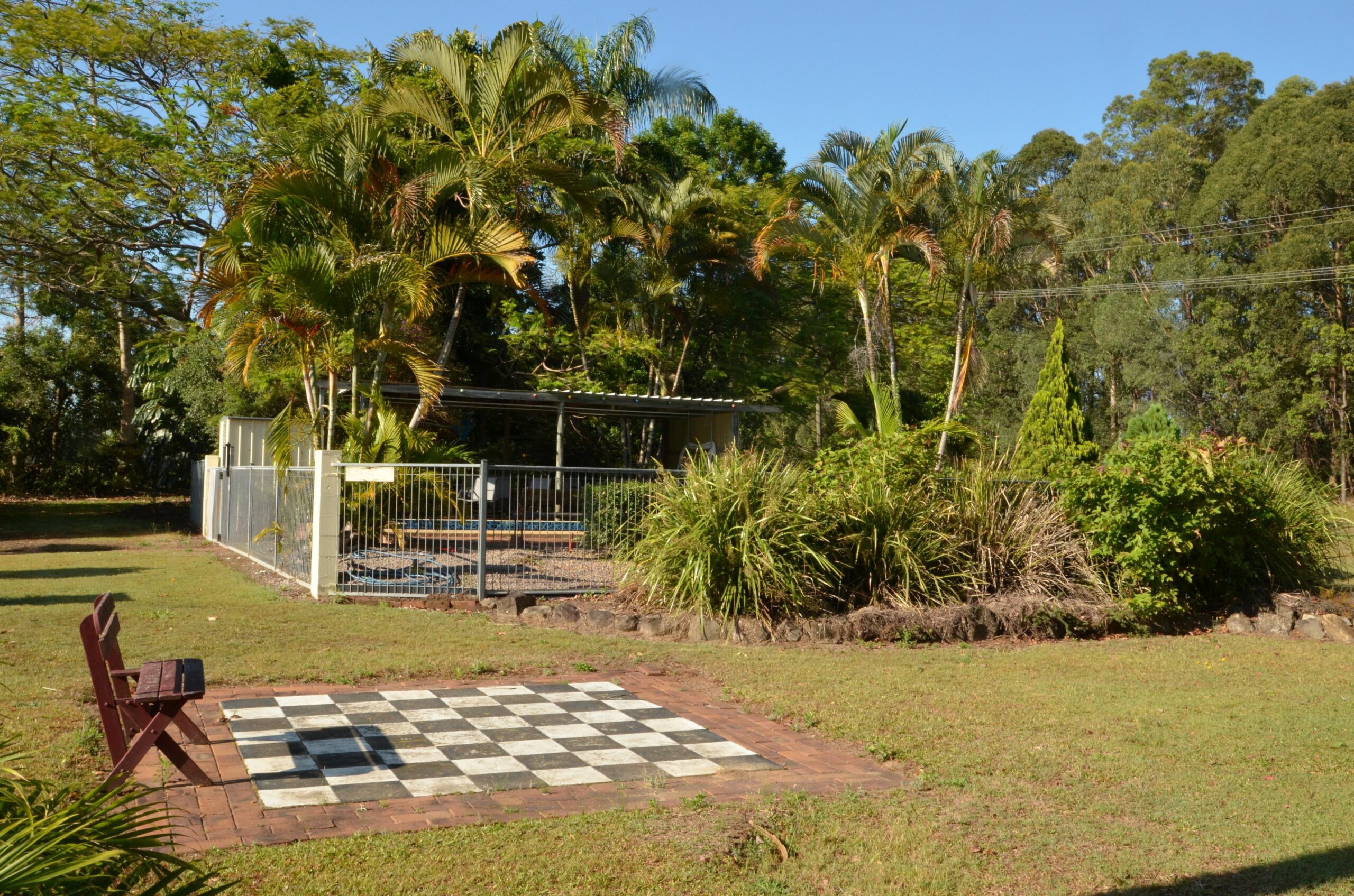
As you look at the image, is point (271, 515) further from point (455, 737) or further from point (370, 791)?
point (370, 791)

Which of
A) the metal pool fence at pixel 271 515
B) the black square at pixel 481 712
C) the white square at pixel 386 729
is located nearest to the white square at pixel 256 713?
the white square at pixel 386 729

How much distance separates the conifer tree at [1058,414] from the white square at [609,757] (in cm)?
1790

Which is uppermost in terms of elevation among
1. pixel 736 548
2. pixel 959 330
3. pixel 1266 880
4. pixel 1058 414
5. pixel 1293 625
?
pixel 959 330

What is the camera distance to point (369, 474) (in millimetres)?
12703

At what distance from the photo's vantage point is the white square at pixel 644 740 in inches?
261

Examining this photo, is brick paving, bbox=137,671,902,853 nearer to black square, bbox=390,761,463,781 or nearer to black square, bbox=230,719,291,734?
black square, bbox=230,719,291,734

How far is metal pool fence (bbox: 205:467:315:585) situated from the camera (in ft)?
45.8

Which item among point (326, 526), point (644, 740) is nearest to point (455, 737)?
point (644, 740)

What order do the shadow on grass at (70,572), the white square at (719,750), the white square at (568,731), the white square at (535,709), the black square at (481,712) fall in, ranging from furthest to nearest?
the shadow on grass at (70,572), the white square at (535,709), the black square at (481,712), the white square at (568,731), the white square at (719,750)

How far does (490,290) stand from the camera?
26.5 metres

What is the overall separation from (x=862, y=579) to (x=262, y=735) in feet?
22.8

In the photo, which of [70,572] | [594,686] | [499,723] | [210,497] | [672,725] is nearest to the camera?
[499,723]

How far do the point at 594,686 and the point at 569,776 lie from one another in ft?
8.31

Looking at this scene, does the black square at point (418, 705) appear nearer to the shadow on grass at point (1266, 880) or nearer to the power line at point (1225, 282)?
the shadow on grass at point (1266, 880)
